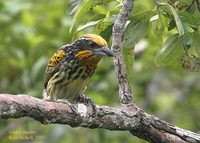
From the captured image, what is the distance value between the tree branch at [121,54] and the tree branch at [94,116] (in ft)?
0.21

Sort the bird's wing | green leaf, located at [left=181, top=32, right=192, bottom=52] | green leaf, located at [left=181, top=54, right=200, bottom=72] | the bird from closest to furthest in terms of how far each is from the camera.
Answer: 1. green leaf, located at [left=181, top=32, right=192, bottom=52]
2. green leaf, located at [left=181, top=54, right=200, bottom=72]
3. the bird
4. the bird's wing

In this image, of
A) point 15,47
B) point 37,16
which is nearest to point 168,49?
point 15,47

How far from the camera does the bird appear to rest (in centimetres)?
429

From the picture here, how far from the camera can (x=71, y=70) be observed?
453 cm

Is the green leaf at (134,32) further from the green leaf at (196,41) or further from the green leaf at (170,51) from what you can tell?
the green leaf at (196,41)

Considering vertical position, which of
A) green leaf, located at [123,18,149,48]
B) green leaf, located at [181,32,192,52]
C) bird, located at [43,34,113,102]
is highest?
bird, located at [43,34,113,102]

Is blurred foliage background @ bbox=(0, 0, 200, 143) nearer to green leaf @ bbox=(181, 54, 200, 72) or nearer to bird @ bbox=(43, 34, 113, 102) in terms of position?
bird @ bbox=(43, 34, 113, 102)

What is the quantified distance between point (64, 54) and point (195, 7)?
125cm

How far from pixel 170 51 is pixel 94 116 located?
623 millimetres

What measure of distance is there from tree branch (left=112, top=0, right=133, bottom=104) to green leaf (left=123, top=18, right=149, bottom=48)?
18cm

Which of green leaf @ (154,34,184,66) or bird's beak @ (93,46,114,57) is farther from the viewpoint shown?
bird's beak @ (93,46,114,57)

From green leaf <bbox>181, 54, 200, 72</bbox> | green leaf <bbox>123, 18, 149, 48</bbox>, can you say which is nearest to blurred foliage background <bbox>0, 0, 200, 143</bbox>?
green leaf <bbox>181, 54, 200, 72</bbox>

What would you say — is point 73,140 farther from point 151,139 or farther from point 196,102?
point 151,139

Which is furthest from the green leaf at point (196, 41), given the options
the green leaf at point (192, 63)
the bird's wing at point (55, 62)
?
the bird's wing at point (55, 62)
